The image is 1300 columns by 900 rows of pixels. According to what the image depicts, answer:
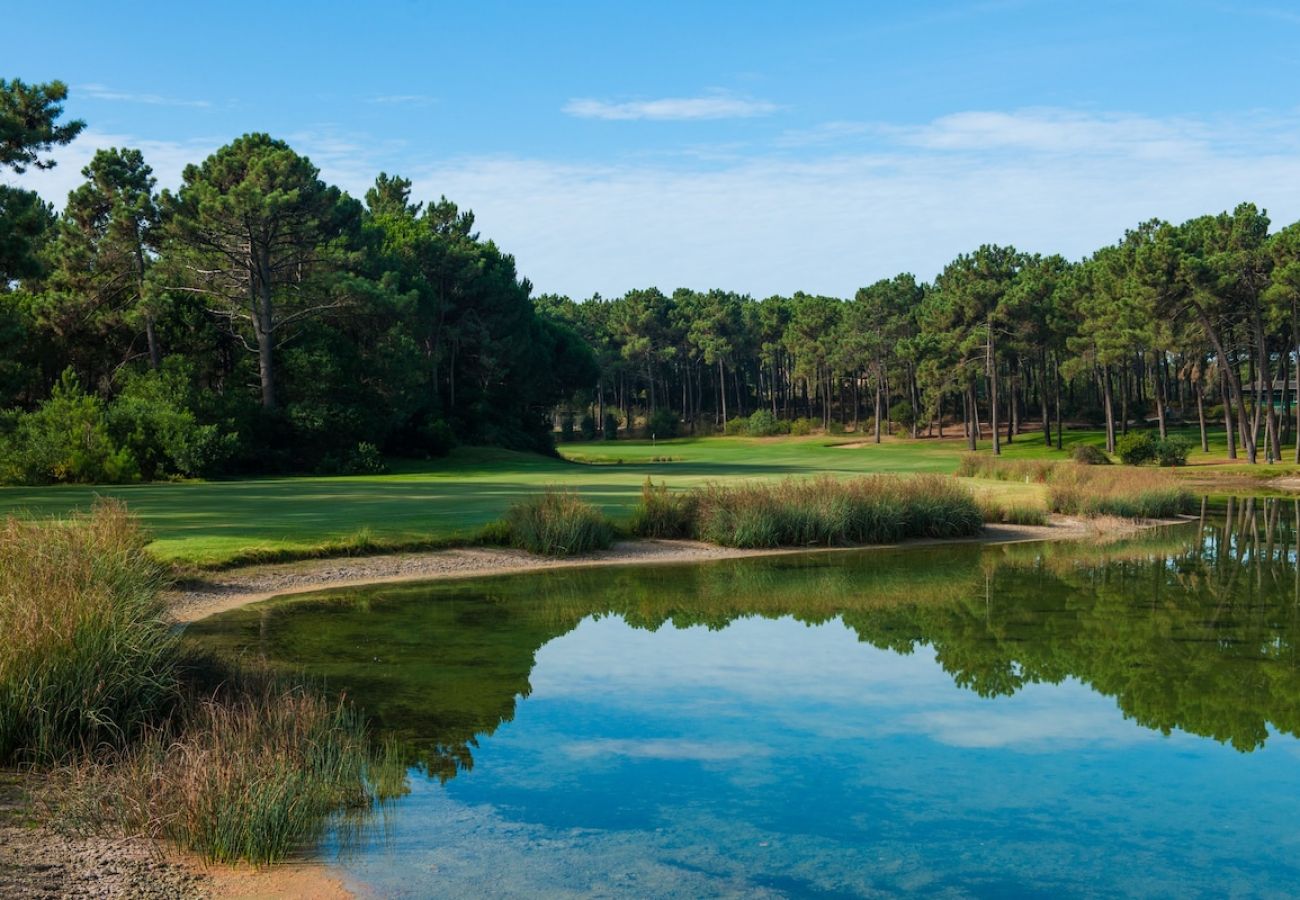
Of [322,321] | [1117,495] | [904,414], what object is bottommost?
[1117,495]

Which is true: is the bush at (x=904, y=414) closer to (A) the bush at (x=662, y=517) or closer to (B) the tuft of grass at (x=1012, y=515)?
(B) the tuft of grass at (x=1012, y=515)

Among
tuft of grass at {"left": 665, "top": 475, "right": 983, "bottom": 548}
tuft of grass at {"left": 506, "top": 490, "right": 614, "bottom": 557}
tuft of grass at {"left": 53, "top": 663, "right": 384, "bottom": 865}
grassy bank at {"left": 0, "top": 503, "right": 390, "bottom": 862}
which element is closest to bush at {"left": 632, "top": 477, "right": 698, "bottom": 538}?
tuft of grass at {"left": 665, "top": 475, "right": 983, "bottom": 548}

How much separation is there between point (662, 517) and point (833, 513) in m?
3.93

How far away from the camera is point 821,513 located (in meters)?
26.8

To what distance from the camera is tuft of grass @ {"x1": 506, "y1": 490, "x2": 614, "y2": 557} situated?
24.1 m

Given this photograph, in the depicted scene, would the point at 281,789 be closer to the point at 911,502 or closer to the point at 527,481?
the point at 911,502

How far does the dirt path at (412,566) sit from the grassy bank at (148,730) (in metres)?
5.77

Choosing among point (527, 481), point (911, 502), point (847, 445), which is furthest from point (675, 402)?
point (911, 502)

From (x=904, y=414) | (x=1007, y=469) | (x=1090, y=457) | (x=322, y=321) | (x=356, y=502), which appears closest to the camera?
(x=356, y=502)

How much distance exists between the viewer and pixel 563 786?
9.28 meters

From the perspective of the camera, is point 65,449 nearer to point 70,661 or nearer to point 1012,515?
point 1012,515

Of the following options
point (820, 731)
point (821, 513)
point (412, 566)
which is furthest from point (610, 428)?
point (820, 731)

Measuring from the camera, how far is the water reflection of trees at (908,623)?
1200 cm

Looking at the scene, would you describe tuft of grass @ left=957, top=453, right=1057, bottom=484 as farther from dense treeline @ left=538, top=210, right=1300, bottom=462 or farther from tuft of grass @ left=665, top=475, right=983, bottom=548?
dense treeline @ left=538, top=210, right=1300, bottom=462
